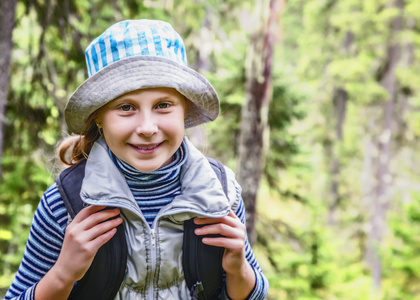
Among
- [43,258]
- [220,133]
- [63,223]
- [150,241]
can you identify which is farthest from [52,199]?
[220,133]

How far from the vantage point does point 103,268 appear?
1.48 m

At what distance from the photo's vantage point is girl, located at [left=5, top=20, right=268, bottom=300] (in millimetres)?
1448

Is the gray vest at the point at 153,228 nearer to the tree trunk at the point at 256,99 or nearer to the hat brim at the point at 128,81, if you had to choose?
the hat brim at the point at 128,81

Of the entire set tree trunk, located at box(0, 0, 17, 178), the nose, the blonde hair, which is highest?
tree trunk, located at box(0, 0, 17, 178)

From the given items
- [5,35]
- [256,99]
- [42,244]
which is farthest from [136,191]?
[256,99]

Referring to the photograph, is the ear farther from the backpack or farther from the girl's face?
the backpack

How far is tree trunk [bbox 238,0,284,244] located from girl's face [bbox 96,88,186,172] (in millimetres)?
4366

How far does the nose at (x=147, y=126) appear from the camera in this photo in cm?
144

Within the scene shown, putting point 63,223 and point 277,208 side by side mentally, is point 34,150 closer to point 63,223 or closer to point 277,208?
point 63,223

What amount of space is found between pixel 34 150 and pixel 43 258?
11.1 feet

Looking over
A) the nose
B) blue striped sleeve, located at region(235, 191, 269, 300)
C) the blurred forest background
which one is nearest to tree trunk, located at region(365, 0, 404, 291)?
the blurred forest background

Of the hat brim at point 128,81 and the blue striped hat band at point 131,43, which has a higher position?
the blue striped hat band at point 131,43

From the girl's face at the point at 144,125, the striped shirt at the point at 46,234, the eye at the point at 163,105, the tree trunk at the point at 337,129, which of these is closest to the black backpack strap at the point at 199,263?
the striped shirt at the point at 46,234

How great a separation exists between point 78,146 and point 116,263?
563mm
